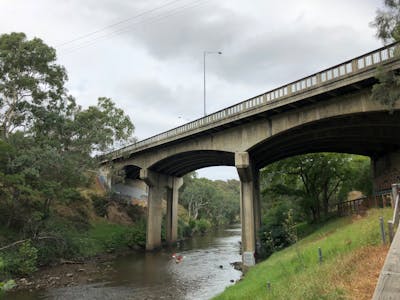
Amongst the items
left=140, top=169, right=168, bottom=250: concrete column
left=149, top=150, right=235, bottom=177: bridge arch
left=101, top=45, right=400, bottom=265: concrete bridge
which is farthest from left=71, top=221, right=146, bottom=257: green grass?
left=149, top=150, right=235, bottom=177: bridge arch

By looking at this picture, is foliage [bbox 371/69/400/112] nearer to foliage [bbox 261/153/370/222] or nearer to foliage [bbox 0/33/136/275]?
foliage [bbox 261/153/370/222]

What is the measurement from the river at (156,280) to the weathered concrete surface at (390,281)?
14007 mm

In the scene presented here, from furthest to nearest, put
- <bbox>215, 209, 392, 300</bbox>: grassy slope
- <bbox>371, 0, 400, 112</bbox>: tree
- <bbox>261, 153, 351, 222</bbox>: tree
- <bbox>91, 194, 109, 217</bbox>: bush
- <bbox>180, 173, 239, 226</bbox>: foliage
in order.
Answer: <bbox>180, 173, 239, 226</bbox>: foliage → <bbox>91, 194, 109, 217</bbox>: bush → <bbox>261, 153, 351, 222</bbox>: tree → <bbox>371, 0, 400, 112</bbox>: tree → <bbox>215, 209, 392, 300</bbox>: grassy slope

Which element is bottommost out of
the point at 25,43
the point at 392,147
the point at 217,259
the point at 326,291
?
the point at 217,259

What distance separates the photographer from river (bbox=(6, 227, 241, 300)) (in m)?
18.7

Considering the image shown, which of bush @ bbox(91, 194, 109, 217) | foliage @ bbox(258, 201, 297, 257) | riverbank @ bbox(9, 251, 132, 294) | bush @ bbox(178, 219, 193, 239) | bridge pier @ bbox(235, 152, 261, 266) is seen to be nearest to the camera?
riverbank @ bbox(9, 251, 132, 294)

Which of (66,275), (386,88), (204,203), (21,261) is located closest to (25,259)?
(21,261)

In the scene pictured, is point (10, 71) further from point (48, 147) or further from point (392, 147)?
point (392, 147)

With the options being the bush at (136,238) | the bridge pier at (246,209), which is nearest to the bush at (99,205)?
the bush at (136,238)

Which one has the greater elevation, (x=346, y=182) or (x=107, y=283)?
(x=346, y=182)

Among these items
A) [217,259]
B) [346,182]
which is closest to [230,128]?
[217,259]

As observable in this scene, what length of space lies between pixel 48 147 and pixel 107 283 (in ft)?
38.4

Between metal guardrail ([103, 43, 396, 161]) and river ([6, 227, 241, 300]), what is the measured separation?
13.0 metres

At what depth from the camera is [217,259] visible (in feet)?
106
